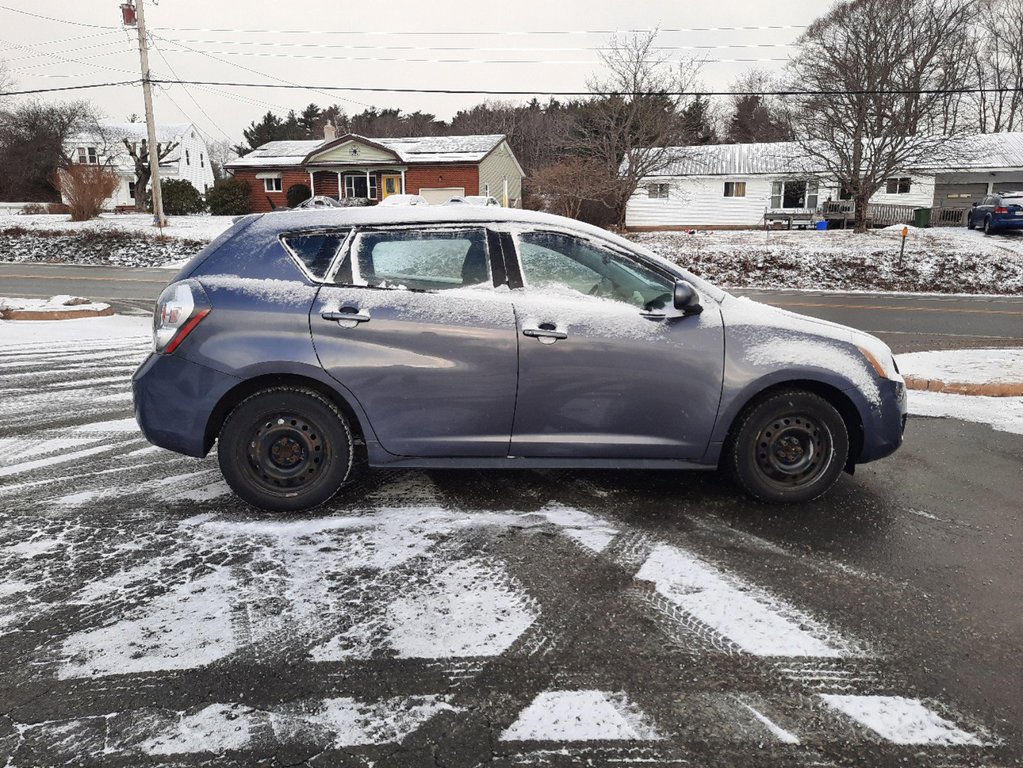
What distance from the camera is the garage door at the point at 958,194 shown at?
40.2 m

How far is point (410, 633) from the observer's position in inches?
114

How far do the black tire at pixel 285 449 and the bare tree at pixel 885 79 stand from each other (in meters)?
26.3

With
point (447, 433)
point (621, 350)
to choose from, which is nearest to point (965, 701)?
point (621, 350)

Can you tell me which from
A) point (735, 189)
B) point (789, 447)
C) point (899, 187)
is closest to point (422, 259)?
point (789, 447)

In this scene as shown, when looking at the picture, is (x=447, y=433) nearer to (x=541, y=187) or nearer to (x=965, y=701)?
(x=965, y=701)

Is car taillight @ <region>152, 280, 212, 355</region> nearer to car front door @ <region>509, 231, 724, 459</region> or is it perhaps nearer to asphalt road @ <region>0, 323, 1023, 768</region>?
asphalt road @ <region>0, 323, 1023, 768</region>

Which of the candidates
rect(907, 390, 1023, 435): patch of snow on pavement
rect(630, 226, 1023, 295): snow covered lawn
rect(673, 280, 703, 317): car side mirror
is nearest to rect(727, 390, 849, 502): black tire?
rect(673, 280, 703, 317): car side mirror

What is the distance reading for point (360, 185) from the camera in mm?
42531

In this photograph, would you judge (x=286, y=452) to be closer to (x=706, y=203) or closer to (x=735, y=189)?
(x=706, y=203)

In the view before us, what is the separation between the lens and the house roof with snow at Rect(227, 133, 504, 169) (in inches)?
1599

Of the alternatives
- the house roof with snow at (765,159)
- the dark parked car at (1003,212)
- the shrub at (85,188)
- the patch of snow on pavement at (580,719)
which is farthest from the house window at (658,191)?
the patch of snow on pavement at (580,719)

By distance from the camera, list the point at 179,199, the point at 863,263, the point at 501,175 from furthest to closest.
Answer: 1. the point at 501,175
2. the point at 179,199
3. the point at 863,263

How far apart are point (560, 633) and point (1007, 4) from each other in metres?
67.8

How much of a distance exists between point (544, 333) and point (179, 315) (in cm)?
204
